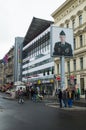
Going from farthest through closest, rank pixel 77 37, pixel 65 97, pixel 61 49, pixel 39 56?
pixel 39 56, pixel 77 37, pixel 61 49, pixel 65 97

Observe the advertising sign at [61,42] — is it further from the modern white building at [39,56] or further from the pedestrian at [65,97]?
the modern white building at [39,56]

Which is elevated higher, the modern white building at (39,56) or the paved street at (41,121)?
the modern white building at (39,56)

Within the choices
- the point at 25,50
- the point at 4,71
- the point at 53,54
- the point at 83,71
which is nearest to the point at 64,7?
the point at 83,71

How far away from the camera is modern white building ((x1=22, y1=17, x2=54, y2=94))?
7019 centimetres

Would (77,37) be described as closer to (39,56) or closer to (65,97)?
(65,97)

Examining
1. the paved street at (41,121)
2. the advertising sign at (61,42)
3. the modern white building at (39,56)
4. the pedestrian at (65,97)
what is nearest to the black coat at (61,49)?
the advertising sign at (61,42)

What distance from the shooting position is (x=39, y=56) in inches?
3179

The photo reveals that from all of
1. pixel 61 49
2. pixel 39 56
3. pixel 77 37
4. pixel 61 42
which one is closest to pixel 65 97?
pixel 61 49

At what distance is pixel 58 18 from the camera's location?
5850cm

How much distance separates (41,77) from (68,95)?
49.9 metres

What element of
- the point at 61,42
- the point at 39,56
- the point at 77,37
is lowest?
the point at 61,42

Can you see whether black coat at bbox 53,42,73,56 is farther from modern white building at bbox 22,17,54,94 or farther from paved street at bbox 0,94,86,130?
modern white building at bbox 22,17,54,94

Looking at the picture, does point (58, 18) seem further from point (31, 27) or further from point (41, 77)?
point (31, 27)

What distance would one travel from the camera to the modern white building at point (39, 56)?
70.2m
